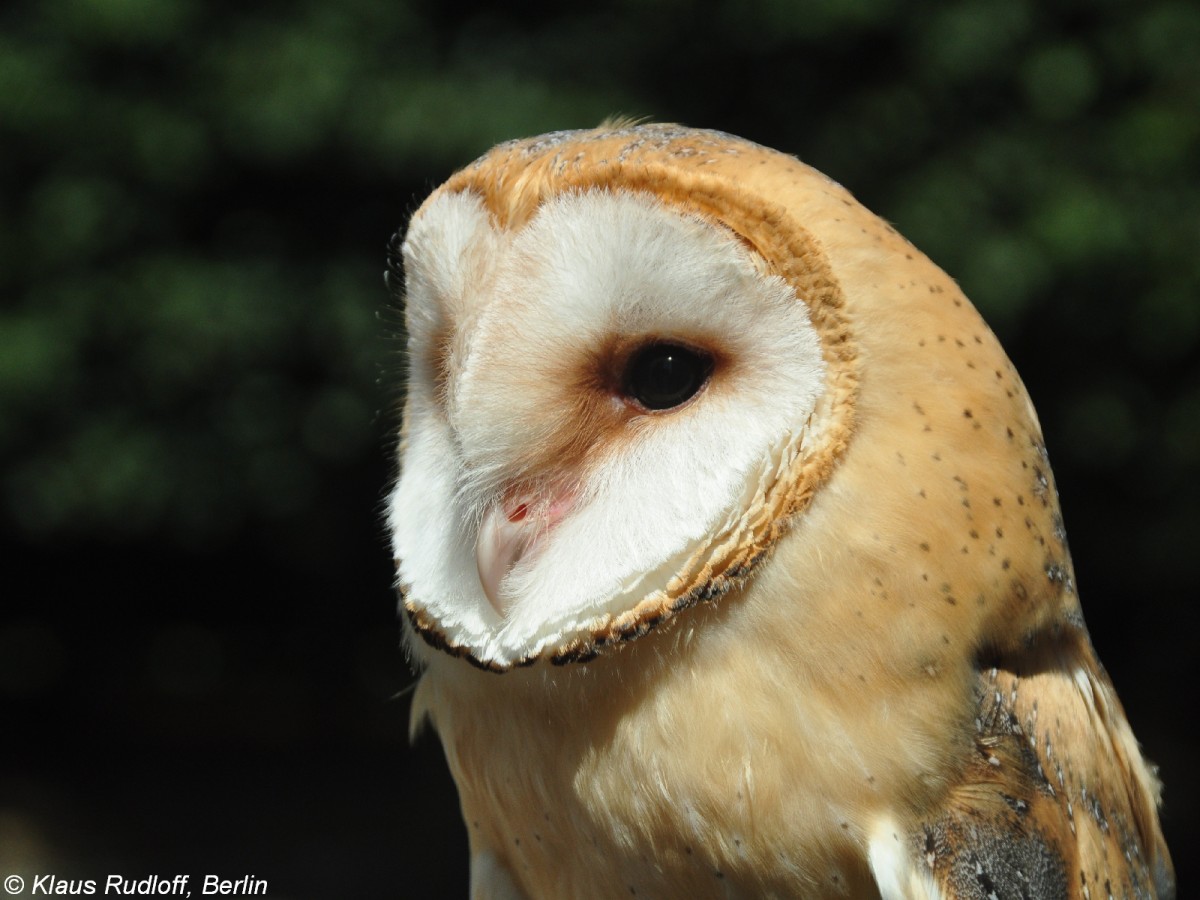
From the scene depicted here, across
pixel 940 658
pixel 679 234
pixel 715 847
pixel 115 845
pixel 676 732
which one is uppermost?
pixel 679 234

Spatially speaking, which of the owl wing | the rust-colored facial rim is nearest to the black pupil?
the rust-colored facial rim

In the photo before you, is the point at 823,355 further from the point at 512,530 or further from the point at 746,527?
the point at 512,530

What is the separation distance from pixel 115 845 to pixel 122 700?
2.06ft

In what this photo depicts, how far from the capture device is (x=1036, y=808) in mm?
1267

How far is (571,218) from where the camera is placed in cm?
119

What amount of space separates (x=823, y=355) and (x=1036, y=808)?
0.54 m

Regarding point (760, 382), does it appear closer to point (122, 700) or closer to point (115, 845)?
point (115, 845)

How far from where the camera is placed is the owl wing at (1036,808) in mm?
1192

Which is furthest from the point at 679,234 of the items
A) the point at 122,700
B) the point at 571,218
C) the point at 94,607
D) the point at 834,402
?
the point at 122,700

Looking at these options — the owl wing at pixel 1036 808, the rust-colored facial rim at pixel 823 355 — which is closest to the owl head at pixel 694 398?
the rust-colored facial rim at pixel 823 355

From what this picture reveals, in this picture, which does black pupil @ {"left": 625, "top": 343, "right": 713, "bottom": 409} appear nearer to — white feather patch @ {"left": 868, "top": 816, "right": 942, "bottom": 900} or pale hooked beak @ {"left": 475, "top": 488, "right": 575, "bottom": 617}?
pale hooked beak @ {"left": 475, "top": 488, "right": 575, "bottom": 617}

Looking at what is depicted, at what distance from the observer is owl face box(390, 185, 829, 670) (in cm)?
115

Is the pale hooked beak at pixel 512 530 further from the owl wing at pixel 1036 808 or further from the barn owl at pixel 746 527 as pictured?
the owl wing at pixel 1036 808

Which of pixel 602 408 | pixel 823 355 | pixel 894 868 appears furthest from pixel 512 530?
pixel 894 868
